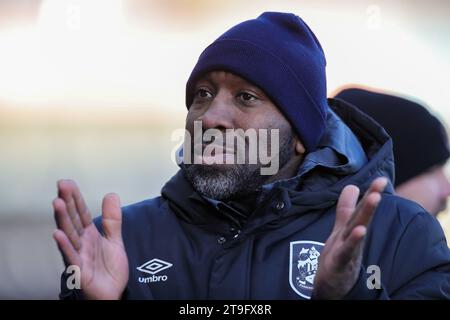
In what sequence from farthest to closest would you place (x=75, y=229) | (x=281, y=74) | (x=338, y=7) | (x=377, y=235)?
(x=338, y=7), (x=281, y=74), (x=377, y=235), (x=75, y=229)

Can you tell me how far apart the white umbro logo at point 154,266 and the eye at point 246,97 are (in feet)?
1.22

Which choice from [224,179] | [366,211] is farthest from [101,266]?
[366,211]

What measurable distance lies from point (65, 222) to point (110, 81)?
103 centimetres

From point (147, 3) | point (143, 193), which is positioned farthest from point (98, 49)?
point (143, 193)

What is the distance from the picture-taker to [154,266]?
1577 millimetres

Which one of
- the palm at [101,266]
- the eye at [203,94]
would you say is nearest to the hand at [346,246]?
the palm at [101,266]

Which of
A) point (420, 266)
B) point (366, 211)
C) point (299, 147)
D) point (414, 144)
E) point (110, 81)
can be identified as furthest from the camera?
point (110, 81)

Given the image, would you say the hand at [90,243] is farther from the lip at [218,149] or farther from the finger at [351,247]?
the finger at [351,247]

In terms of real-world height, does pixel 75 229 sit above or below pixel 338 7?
below

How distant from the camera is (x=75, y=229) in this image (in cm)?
133

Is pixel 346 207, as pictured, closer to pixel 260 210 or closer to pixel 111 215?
pixel 260 210

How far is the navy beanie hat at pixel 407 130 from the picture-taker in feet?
7.07

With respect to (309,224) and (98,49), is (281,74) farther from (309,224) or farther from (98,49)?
(98,49)

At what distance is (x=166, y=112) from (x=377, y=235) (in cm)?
97
